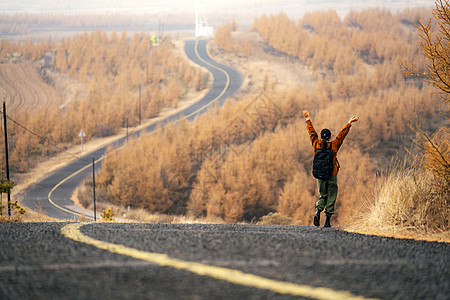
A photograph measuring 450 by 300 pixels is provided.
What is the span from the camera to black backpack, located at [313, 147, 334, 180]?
7258mm

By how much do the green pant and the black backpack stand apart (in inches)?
10.8

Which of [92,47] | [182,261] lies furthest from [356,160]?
[92,47]

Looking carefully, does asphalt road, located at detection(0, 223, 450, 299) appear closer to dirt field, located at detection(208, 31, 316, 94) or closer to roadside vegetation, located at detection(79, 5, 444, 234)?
roadside vegetation, located at detection(79, 5, 444, 234)

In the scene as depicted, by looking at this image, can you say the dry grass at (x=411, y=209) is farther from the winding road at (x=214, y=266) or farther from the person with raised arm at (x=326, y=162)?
the winding road at (x=214, y=266)

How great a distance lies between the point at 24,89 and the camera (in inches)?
3098

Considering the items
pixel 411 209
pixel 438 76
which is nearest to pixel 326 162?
pixel 411 209

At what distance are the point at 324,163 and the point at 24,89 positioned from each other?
265ft

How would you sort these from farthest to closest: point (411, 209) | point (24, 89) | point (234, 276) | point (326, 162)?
point (24, 89)
point (326, 162)
point (411, 209)
point (234, 276)

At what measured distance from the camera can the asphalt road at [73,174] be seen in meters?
35.8

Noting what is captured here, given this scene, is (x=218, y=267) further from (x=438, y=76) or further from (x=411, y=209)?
(x=438, y=76)

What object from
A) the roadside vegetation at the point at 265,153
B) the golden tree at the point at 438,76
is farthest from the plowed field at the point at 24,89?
the golden tree at the point at 438,76

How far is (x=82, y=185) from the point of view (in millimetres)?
41406

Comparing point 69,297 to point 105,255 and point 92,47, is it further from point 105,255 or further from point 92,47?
point 92,47

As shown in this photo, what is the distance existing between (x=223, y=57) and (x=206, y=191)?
188ft
